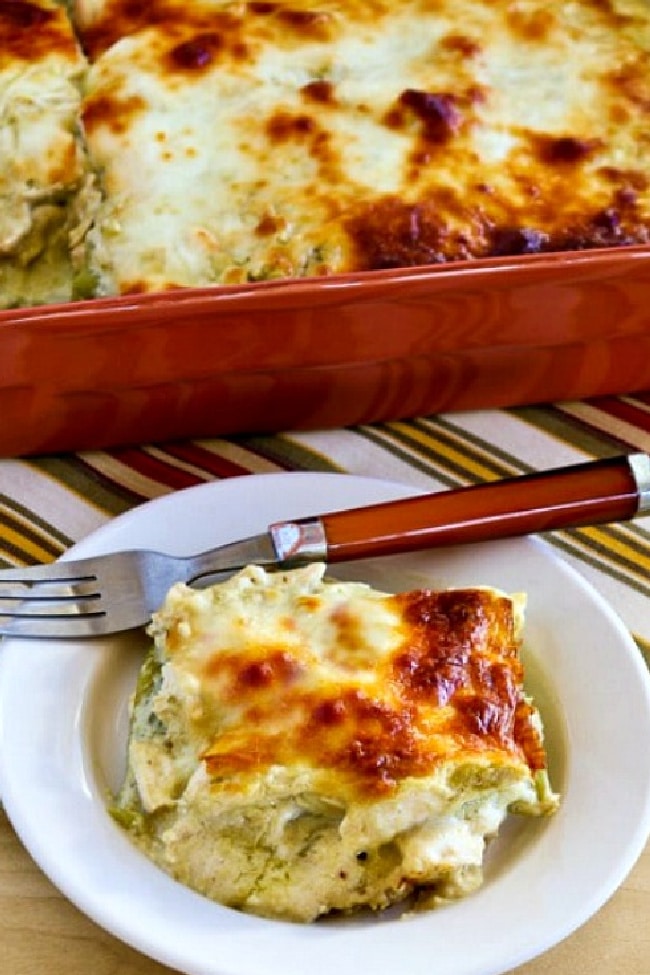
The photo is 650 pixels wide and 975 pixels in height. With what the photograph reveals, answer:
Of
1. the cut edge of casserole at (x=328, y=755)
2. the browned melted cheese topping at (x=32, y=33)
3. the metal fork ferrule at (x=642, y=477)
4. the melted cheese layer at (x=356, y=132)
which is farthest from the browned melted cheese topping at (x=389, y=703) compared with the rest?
the browned melted cheese topping at (x=32, y=33)

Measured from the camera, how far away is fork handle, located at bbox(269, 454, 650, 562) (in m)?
1.60

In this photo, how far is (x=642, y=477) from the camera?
169 centimetres

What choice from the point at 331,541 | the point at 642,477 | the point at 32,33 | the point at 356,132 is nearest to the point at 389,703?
the point at 331,541

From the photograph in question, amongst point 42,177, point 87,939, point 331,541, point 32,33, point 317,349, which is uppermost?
point 32,33

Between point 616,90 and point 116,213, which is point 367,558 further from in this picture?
point 616,90

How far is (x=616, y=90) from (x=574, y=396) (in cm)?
49

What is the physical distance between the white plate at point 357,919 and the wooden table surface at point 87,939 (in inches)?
3.2

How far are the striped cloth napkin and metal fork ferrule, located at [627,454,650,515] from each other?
0.50ft

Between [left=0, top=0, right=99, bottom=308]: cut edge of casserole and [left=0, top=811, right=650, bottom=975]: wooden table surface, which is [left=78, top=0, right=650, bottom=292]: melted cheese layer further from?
[left=0, top=811, right=650, bottom=975]: wooden table surface

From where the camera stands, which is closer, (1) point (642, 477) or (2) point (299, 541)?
(2) point (299, 541)

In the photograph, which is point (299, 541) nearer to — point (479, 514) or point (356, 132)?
point (479, 514)

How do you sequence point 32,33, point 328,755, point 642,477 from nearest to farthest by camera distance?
point 328,755 < point 642,477 < point 32,33

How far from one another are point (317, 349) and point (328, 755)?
64 cm

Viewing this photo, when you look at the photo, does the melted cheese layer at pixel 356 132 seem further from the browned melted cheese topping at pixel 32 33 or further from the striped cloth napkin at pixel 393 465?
the striped cloth napkin at pixel 393 465
